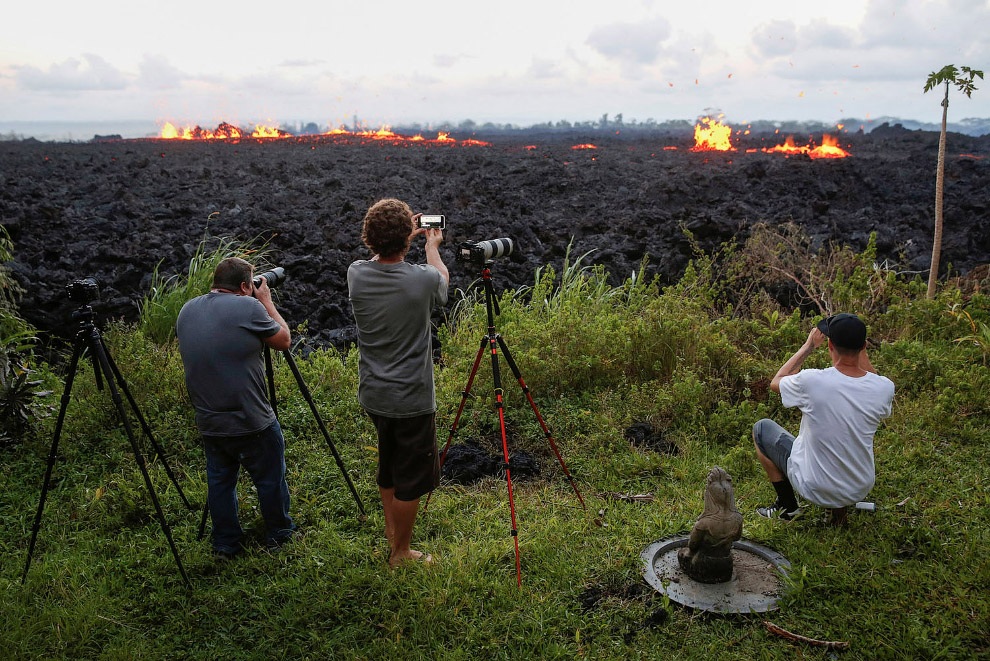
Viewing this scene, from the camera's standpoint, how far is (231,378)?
365 cm

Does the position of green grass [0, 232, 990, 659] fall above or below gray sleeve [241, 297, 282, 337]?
below

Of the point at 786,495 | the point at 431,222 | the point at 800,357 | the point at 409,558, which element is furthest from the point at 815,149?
the point at 409,558

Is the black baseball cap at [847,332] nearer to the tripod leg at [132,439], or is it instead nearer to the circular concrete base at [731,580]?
the circular concrete base at [731,580]

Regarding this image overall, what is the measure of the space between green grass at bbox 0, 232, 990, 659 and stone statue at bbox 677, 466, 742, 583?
0.31 metres

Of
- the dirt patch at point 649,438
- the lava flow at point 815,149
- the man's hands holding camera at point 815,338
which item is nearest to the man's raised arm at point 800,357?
the man's hands holding camera at point 815,338

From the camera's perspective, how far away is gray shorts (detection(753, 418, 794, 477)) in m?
4.12

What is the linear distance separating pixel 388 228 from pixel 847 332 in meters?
2.63

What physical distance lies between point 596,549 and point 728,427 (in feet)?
6.99

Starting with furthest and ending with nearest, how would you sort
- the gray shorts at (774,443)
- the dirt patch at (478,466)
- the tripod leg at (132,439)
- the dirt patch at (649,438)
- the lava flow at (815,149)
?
1. the lava flow at (815,149)
2. the dirt patch at (649,438)
3. the dirt patch at (478,466)
4. the gray shorts at (774,443)
5. the tripod leg at (132,439)

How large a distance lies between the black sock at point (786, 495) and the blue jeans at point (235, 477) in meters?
3.15

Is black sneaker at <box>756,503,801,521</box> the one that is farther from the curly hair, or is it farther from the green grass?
the curly hair

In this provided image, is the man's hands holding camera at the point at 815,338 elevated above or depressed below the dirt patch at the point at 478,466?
above

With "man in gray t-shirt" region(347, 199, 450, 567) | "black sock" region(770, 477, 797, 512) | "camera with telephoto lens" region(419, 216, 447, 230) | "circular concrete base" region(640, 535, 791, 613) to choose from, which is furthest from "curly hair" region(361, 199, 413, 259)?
"black sock" region(770, 477, 797, 512)

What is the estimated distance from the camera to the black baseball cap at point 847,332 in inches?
144
